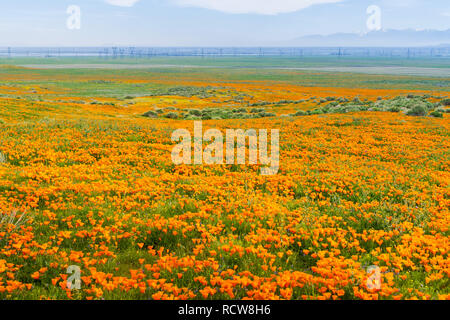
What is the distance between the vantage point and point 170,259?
16.8 ft

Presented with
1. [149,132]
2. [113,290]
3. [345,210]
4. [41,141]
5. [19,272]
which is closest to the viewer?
[113,290]

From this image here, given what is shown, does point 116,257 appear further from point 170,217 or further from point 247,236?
point 247,236

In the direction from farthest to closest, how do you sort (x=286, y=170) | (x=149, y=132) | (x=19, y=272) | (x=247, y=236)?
(x=149, y=132) < (x=286, y=170) < (x=247, y=236) < (x=19, y=272)

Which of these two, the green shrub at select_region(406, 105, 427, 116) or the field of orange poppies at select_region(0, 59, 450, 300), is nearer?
the field of orange poppies at select_region(0, 59, 450, 300)

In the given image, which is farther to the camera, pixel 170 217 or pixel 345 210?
pixel 345 210

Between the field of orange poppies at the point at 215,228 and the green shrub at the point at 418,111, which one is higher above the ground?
the green shrub at the point at 418,111

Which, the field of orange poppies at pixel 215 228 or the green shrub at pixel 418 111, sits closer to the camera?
the field of orange poppies at pixel 215 228

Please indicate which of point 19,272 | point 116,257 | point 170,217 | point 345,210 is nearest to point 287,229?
point 345,210

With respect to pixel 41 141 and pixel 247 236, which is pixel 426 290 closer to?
pixel 247 236

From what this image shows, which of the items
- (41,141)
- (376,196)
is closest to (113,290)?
(376,196)

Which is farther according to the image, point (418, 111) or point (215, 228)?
point (418, 111)

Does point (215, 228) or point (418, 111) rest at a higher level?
point (418, 111)

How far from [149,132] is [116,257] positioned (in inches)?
554

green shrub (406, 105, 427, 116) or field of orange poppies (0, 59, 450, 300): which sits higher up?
green shrub (406, 105, 427, 116)
